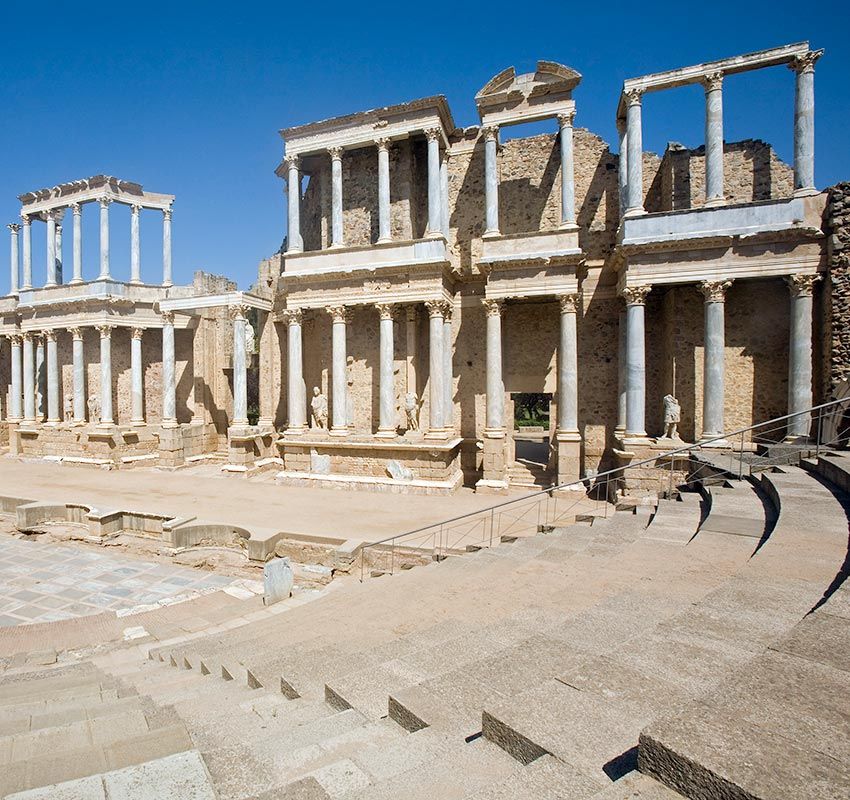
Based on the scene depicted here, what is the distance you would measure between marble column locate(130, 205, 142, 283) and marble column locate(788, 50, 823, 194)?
2641cm

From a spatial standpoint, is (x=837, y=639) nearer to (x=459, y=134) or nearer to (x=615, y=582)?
(x=615, y=582)

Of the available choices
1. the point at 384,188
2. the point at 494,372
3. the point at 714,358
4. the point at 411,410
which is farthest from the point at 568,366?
the point at 384,188

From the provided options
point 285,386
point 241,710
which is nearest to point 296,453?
point 285,386

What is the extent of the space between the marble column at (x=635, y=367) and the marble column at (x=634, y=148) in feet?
8.43

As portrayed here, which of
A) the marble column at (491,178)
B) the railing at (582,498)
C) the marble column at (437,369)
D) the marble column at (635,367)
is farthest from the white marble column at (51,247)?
the marble column at (635,367)

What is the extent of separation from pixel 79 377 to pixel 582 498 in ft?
79.5

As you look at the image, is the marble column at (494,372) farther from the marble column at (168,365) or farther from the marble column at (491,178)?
the marble column at (168,365)

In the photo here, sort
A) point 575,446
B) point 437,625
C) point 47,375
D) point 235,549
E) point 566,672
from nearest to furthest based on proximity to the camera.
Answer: point 566,672 < point 437,625 < point 235,549 < point 575,446 < point 47,375

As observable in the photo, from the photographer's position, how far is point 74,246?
23.6 m

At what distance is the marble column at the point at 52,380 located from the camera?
2448cm

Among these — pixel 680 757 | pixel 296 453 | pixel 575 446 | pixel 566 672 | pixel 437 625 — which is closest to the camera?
pixel 680 757

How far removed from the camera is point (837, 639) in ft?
10.4

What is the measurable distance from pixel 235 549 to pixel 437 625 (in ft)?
24.7

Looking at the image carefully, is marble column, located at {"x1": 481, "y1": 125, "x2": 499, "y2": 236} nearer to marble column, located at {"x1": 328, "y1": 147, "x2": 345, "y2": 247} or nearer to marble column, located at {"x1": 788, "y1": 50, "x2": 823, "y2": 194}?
marble column, located at {"x1": 328, "y1": 147, "x2": 345, "y2": 247}
